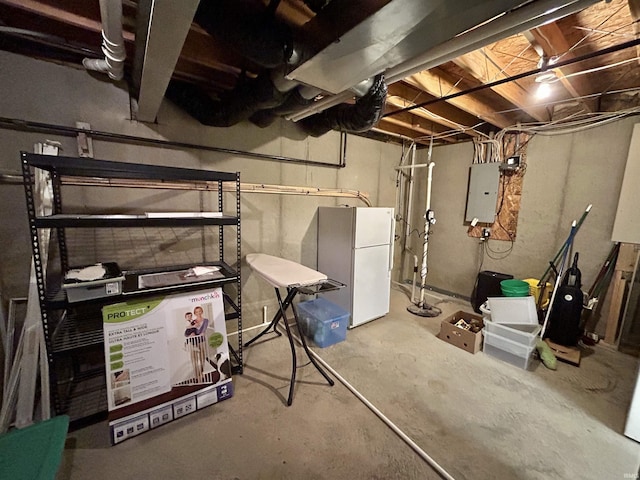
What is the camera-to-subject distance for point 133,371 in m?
1.49

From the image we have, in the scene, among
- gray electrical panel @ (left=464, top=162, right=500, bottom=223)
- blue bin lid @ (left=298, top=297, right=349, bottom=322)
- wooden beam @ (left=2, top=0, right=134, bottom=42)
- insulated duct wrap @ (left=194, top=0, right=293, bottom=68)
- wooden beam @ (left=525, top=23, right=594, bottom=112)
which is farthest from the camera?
gray electrical panel @ (left=464, top=162, right=500, bottom=223)

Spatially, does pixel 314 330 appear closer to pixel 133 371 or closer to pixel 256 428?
pixel 256 428

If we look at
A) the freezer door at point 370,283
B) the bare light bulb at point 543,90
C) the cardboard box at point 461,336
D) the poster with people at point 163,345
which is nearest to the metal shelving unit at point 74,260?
the poster with people at point 163,345

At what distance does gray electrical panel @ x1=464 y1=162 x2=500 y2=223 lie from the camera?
3.30 m

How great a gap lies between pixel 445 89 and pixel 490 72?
1.10 ft

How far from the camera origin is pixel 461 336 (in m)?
2.49

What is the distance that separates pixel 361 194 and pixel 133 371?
3.06 m

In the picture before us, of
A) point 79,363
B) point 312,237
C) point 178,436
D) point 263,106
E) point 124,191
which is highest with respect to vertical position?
point 263,106

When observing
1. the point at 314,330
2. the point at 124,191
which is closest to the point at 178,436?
the point at 314,330

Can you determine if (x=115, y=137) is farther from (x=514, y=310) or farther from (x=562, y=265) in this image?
(x=562, y=265)

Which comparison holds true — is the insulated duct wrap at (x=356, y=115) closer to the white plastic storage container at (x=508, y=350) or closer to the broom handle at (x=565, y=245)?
the white plastic storage container at (x=508, y=350)

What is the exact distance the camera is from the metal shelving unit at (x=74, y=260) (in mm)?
1295

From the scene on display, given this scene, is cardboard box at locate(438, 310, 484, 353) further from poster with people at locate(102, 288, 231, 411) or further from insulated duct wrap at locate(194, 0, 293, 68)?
insulated duct wrap at locate(194, 0, 293, 68)

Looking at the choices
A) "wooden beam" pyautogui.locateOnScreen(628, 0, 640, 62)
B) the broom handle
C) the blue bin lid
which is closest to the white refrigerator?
the blue bin lid
